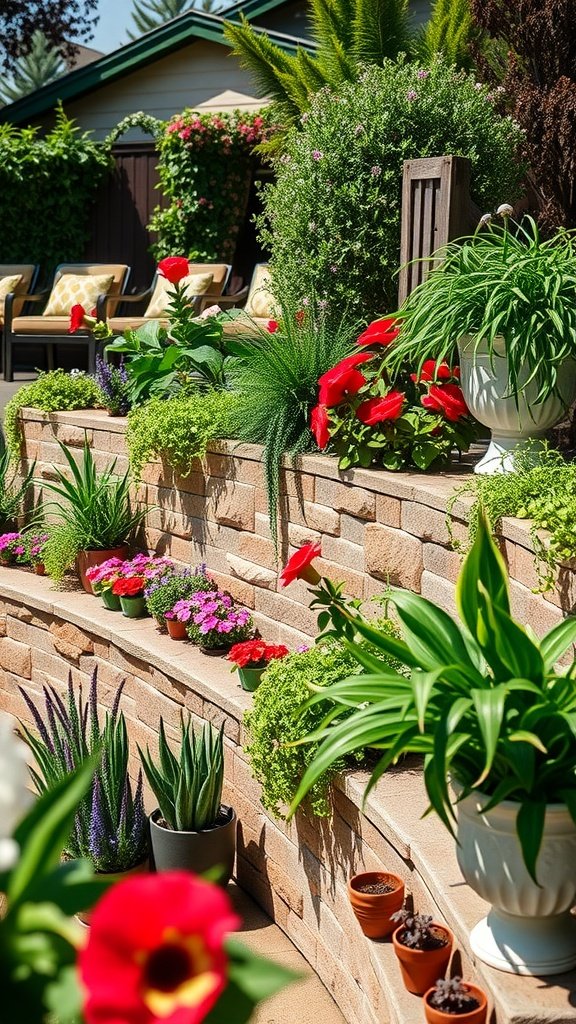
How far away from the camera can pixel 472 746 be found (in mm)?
1936

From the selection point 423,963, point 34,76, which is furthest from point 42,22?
point 34,76

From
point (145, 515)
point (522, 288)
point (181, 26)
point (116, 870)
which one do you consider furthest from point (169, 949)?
point (181, 26)

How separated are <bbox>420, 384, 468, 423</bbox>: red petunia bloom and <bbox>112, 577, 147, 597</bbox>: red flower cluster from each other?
1710 millimetres

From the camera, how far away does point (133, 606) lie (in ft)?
16.3

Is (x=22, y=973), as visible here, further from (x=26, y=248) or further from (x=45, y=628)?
Result: (x=26, y=248)

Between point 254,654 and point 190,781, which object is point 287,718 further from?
point 254,654

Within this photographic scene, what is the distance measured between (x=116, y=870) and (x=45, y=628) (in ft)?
6.30

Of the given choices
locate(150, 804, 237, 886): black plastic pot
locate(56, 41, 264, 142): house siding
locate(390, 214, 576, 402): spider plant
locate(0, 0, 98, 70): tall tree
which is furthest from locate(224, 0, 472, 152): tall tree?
locate(0, 0, 98, 70): tall tree

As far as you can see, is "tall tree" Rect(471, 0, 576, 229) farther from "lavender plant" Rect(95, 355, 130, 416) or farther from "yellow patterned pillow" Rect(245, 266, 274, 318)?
"yellow patterned pillow" Rect(245, 266, 274, 318)

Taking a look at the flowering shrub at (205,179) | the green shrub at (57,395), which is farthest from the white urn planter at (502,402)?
the flowering shrub at (205,179)

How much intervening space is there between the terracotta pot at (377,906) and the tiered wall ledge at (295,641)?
1.2 inches

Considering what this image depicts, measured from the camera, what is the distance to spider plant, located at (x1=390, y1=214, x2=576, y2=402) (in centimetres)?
317

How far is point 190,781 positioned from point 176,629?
Result: 116 centimetres

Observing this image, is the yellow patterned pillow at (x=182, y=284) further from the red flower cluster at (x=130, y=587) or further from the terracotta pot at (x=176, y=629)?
the terracotta pot at (x=176, y=629)
